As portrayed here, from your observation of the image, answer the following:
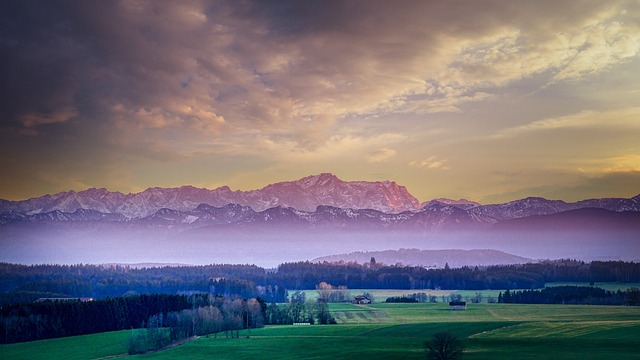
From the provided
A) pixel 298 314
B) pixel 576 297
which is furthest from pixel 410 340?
pixel 576 297

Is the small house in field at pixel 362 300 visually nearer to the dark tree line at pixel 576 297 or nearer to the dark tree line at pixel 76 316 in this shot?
the dark tree line at pixel 576 297

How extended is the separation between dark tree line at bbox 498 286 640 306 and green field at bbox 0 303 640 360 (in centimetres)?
1892

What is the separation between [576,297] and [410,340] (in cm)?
8869

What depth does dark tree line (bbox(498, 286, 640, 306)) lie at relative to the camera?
160m

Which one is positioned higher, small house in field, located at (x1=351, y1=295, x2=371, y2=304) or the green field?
small house in field, located at (x1=351, y1=295, x2=371, y2=304)

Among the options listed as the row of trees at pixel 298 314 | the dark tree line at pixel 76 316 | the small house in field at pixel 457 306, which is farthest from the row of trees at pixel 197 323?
the small house in field at pixel 457 306

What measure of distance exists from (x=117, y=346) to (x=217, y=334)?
20201 mm

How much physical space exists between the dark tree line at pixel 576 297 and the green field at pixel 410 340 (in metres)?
18.9

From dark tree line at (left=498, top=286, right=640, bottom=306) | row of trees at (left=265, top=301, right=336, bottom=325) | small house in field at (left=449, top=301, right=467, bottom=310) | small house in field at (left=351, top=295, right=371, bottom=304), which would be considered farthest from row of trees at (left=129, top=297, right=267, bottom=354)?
dark tree line at (left=498, top=286, right=640, bottom=306)

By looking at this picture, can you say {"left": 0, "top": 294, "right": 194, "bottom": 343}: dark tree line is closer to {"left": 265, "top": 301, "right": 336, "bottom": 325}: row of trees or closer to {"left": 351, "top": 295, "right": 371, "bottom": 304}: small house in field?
{"left": 265, "top": 301, "right": 336, "bottom": 325}: row of trees

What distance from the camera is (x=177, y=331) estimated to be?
122875 millimetres

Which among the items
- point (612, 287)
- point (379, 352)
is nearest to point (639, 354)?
point (379, 352)

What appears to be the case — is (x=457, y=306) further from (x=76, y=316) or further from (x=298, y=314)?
(x=76, y=316)

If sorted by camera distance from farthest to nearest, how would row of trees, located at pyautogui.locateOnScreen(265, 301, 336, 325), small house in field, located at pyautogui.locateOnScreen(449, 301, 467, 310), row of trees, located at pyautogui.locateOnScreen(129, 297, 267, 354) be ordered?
small house in field, located at pyautogui.locateOnScreen(449, 301, 467, 310) → row of trees, located at pyautogui.locateOnScreen(265, 301, 336, 325) → row of trees, located at pyautogui.locateOnScreen(129, 297, 267, 354)
